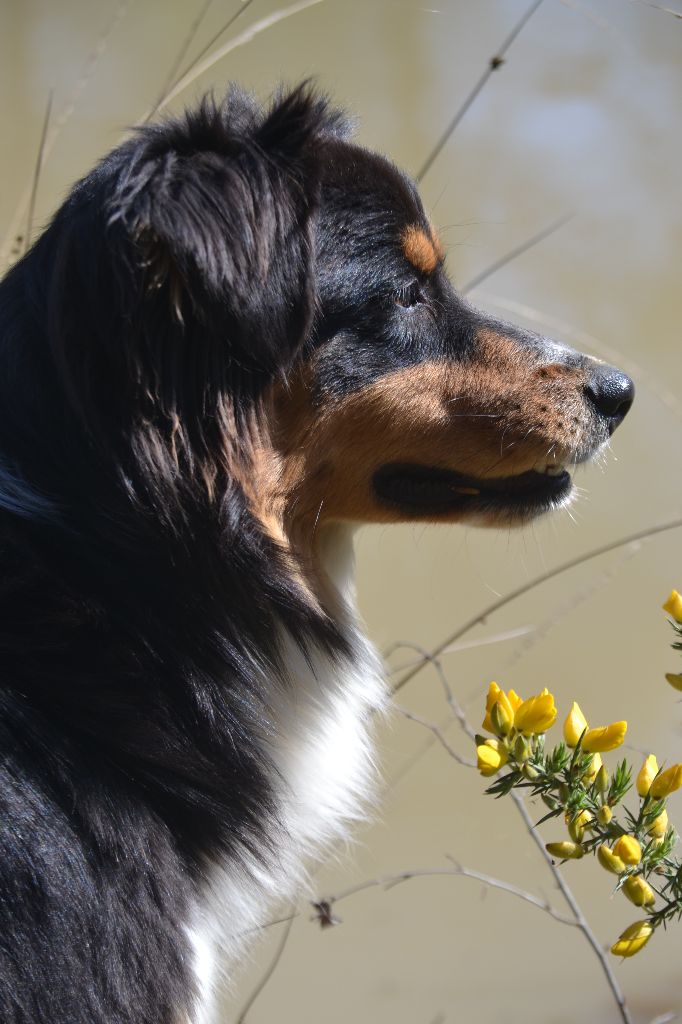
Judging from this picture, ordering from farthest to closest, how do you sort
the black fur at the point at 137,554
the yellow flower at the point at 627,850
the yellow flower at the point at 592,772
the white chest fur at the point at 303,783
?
the white chest fur at the point at 303,783 → the black fur at the point at 137,554 → the yellow flower at the point at 592,772 → the yellow flower at the point at 627,850

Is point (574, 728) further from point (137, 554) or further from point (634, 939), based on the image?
point (137, 554)

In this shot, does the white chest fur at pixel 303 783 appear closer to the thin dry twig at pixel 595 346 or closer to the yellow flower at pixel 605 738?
the yellow flower at pixel 605 738

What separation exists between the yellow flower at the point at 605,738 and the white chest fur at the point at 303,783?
0.60 metres

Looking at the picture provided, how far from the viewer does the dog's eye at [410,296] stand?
6.43ft

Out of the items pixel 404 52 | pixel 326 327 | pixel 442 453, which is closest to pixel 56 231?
pixel 326 327

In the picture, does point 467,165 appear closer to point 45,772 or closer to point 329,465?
point 329,465

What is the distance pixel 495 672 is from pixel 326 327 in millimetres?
2047

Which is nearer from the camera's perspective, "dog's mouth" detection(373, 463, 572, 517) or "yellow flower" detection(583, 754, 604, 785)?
"yellow flower" detection(583, 754, 604, 785)

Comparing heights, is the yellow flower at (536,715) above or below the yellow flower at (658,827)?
above

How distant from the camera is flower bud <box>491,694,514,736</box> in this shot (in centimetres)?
139

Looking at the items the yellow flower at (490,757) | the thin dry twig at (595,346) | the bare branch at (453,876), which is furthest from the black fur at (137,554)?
the thin dry twig at (595,346)

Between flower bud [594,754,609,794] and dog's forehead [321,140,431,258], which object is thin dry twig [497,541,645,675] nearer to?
dog's forehead [321,140,431,258]

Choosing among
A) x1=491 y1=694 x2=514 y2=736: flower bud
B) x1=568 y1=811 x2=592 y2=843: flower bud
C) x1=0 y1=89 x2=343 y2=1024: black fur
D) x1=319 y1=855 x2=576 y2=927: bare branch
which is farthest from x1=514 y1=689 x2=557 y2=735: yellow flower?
x1=319 y1=855 x2=576 y2=927: bare branch

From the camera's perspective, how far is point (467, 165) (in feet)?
14.2
